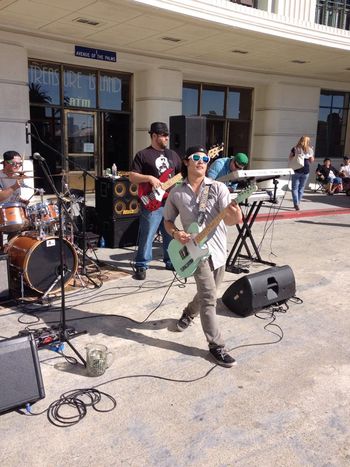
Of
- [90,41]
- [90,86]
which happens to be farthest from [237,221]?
[90,86]

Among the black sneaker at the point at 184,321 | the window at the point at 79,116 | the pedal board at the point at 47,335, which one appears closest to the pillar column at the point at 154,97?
the window at the point at 79,116

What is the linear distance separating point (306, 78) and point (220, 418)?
45.7 feet

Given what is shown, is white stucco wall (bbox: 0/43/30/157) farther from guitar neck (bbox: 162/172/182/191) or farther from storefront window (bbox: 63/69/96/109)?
guitar neck (bbox: 162/172/182/191)

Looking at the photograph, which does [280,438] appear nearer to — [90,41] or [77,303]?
[77,303]

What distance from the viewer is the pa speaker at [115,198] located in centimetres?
722

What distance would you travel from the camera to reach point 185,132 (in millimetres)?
7141

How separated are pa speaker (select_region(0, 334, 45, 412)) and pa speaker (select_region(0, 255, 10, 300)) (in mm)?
1956

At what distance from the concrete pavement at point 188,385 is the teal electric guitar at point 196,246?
0.80 meters

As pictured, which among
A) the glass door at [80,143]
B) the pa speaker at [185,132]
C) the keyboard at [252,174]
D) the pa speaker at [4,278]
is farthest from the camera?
the glass door at [80,143]

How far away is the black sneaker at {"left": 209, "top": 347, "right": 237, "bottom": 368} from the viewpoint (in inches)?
142

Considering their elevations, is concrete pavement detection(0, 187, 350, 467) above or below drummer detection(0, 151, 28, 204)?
below

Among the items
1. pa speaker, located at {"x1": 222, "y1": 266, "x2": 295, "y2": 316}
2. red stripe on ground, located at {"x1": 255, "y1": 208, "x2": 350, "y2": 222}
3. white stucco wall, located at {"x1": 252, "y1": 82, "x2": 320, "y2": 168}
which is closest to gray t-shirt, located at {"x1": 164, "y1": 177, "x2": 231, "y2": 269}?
pa speaker, located at {"x1": 222, "y1": 266, "x2": 295, "y2": 316}

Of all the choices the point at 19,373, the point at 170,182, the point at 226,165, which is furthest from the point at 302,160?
the point at 19,373

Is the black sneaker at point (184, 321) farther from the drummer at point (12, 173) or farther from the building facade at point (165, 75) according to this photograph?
the building facade at point (165, 75)
